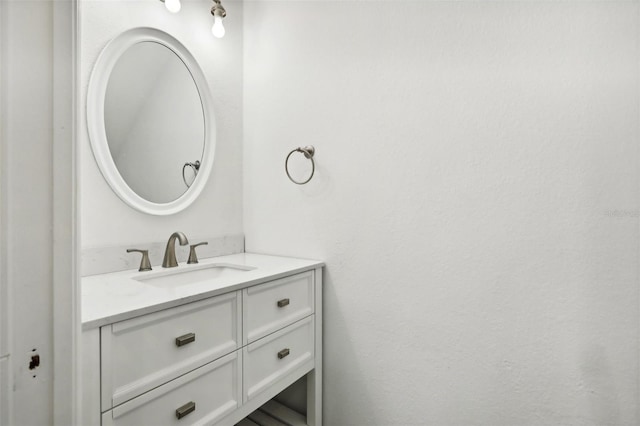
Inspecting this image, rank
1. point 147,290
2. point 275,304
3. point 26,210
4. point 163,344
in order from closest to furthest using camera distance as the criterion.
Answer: point 26,210, point 163,344, point 147,290, point 275,304

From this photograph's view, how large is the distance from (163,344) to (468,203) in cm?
107

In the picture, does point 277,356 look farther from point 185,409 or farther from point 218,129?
point 218,129

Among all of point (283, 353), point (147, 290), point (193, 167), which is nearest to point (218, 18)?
point (193, 167)

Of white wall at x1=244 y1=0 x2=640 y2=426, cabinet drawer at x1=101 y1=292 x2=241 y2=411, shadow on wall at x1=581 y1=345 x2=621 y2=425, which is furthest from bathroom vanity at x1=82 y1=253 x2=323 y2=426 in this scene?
shadow on wall at x1=581 y1=345 x2=621 y2=425

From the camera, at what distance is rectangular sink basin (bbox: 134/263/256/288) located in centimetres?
133

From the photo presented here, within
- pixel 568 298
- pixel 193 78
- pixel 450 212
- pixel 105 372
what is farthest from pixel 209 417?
pixel 193 78

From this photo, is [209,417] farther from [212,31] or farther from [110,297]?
[212,31]

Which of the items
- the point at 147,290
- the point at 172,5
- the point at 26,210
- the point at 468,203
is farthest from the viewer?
the point at 172,5

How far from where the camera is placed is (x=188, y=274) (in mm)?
1456

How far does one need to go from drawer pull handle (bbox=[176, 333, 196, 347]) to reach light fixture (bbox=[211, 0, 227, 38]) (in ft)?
4.51

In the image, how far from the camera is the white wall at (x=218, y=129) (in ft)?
4.22

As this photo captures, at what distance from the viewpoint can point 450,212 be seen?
4.02ft

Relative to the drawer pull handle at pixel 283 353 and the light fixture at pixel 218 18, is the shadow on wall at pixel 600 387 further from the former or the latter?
the light fixture at pixel 218 18

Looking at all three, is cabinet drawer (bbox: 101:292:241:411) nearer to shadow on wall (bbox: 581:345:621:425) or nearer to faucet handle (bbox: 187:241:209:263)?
faucet handle (bbox: 187:241:209:263)
